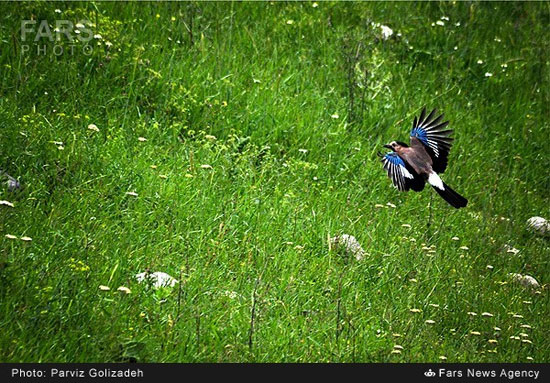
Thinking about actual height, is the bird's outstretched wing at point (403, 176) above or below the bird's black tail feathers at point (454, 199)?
above

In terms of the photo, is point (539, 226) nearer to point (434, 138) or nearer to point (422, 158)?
point (434, 138)

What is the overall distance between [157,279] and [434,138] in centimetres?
266

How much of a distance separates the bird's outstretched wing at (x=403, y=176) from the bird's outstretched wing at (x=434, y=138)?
174mm

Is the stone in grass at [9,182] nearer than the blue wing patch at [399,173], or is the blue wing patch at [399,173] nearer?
the stone in grass at [9,182]

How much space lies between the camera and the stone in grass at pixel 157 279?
187 inches

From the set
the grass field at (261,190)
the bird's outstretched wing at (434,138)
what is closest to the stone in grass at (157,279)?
the grass field at (261,190)

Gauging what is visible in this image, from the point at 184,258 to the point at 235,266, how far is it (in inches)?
14.1

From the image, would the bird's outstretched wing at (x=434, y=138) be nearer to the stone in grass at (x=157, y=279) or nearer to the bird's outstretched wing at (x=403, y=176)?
the bird's outstretched wing at (x=403, y=176)

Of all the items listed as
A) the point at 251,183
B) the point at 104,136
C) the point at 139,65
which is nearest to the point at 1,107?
the point at 104,136

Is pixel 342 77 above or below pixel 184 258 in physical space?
above

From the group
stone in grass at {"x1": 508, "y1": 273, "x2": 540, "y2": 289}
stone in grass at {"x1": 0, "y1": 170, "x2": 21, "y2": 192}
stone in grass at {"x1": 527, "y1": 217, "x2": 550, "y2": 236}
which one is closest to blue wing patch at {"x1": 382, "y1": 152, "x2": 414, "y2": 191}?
stone in grass at {"x1": 508, "y1": 273, "x2": 540, "y2": 289}

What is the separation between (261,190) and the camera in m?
6.17

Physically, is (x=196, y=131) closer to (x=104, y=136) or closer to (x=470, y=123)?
(x=104, y=136)
